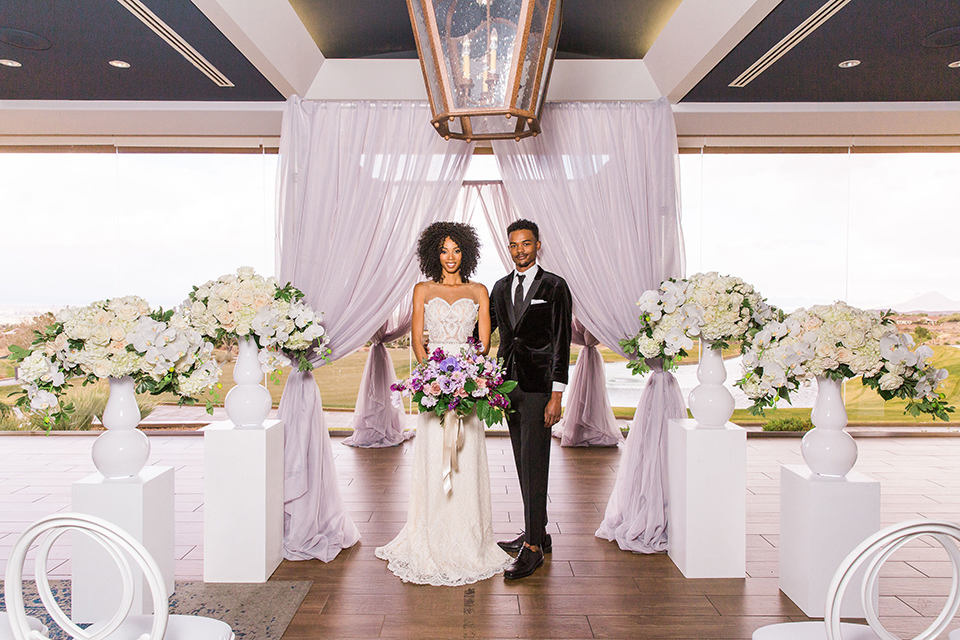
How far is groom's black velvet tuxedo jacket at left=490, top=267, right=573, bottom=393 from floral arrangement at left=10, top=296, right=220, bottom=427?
5.50ft

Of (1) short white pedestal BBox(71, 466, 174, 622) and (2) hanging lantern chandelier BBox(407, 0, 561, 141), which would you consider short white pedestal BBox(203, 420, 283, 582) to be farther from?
(2) hanging lantern chandelier BBox(407, 0, 561, 141)

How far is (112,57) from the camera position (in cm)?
393

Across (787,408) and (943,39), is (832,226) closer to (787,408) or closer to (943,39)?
(787,408)

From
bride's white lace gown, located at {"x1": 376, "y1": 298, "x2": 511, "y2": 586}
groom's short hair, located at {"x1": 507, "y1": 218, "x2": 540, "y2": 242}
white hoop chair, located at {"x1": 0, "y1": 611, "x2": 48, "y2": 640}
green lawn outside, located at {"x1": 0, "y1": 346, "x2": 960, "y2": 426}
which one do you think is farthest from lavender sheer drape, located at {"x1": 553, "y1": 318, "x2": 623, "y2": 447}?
white hoop chair, located at {"x1": 0, "y1": 611, "x2": 48, "y2": 640}

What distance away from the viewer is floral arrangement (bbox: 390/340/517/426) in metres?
3.24

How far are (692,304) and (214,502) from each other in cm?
283

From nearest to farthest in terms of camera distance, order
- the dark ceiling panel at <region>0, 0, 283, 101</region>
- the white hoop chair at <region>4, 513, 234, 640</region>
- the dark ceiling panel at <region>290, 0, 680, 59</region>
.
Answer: the white hoop chair at <region>4, 513, 234, 640</region>, the dark ceiling panel at <region>0, 0, 283, 101</region>, the dark ceiling panel at <region>290, 0, 680, 59</region>

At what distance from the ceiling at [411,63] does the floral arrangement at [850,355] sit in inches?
64.3

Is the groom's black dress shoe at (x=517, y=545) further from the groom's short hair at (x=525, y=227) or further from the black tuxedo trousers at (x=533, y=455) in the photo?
the groom's short hair at (x=525, y=227)

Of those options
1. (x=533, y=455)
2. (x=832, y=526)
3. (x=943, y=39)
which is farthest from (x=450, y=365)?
(x=943, y=39)

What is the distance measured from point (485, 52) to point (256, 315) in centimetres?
198

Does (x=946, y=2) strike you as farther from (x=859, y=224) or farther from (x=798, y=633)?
(x=859, y=224)

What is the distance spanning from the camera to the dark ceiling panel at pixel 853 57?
336 cm

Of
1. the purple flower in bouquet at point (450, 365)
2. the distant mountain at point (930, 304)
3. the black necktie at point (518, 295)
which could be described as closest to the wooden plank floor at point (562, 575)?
the purple flower in bouquet at point (450, 365)
